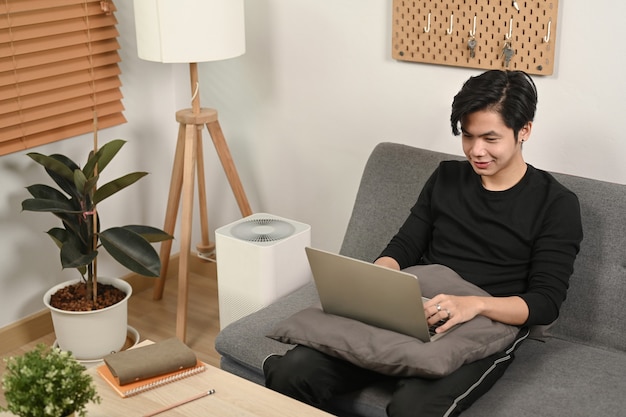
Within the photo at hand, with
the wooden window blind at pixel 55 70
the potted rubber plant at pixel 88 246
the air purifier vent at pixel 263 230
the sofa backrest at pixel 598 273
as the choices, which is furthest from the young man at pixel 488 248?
the wooden window blind at pixel 55 70

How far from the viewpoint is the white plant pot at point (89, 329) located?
9.35 ft

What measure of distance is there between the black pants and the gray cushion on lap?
0.09 ft

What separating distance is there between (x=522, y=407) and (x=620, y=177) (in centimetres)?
88

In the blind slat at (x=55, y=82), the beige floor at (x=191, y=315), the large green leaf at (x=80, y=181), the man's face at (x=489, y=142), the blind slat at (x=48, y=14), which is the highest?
the blind slat at (x=48, y=14)

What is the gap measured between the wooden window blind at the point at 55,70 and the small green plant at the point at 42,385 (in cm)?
144

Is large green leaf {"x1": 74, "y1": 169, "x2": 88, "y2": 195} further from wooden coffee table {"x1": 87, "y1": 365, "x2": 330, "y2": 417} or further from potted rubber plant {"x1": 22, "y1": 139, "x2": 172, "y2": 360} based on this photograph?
wooden coffee table {"x1": 87, "y1": 365, "x2": 330, "y2": 417}

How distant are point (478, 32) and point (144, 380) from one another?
146 cm

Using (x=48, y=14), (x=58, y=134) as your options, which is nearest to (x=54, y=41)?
(x=48, y=14)

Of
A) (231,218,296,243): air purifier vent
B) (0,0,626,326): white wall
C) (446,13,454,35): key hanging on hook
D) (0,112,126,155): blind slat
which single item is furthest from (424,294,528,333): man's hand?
(0,112,126,155): blind slat

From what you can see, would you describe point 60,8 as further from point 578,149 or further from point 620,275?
point 620,275

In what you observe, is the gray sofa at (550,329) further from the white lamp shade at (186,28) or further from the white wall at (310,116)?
the white lamp shade at (186,28)

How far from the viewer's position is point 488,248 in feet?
7.23

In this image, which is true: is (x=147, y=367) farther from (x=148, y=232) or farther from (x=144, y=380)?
(x=148, y=232)

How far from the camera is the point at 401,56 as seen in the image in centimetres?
279
